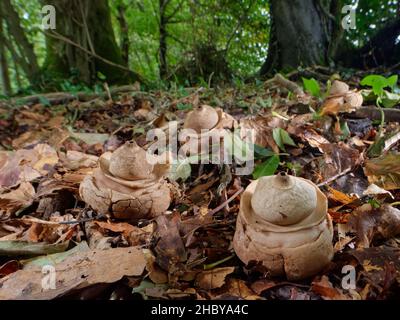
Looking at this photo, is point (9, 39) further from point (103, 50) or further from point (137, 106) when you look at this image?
point (137, 106)

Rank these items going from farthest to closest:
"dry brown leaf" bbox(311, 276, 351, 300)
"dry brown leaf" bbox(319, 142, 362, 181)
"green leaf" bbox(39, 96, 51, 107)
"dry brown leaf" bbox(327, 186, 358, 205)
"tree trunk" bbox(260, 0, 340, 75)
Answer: "tree trunk" bbox(260, 0, 340, 75)
"green leaf" bbox(39, 96, 51, 107)
"dry brown leaf" bbox(319, 142, 362, 181)
"dry brown leaf" bbox(327, 186, 358, 205)
"dry brown leaf" bbox(311, 276, 351, 300)

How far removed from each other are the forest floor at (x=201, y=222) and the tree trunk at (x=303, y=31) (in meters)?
2.67

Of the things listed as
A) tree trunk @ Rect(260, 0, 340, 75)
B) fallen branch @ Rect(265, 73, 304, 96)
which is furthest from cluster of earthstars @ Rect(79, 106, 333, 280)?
tree trunk @ Rect(260, 0, 340, 75)

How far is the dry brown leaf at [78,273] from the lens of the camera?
3.58 ft

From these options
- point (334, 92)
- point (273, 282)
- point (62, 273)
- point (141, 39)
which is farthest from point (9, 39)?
point (273, 282)

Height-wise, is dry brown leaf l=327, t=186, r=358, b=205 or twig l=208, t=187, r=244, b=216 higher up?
dry brown leaf l=327, t=186, r=358, b=205

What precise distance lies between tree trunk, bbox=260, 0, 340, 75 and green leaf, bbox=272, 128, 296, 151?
3405 mm

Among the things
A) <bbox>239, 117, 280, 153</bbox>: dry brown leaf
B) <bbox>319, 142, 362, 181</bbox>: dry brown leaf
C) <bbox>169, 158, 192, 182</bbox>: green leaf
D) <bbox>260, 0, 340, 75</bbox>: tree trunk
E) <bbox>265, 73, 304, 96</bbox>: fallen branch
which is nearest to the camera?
<bbox>319, 142, 362, 181</bbox>: dry brown leaf

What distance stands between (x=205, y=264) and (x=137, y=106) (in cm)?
273

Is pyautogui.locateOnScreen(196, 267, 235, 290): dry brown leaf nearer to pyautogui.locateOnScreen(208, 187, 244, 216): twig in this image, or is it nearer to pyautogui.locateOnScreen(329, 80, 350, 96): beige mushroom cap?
pyautogui.locateOnScreen(208, 187, 244, 216): twig

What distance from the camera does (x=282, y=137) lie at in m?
1.93

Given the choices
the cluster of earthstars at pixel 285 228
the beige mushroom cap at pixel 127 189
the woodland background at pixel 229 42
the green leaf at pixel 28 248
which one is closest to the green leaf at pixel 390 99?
the cluster of earthstars at pixel 285 228

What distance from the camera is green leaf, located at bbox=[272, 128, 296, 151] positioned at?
1.90m

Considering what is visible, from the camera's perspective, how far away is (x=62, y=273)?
117 centimetres
